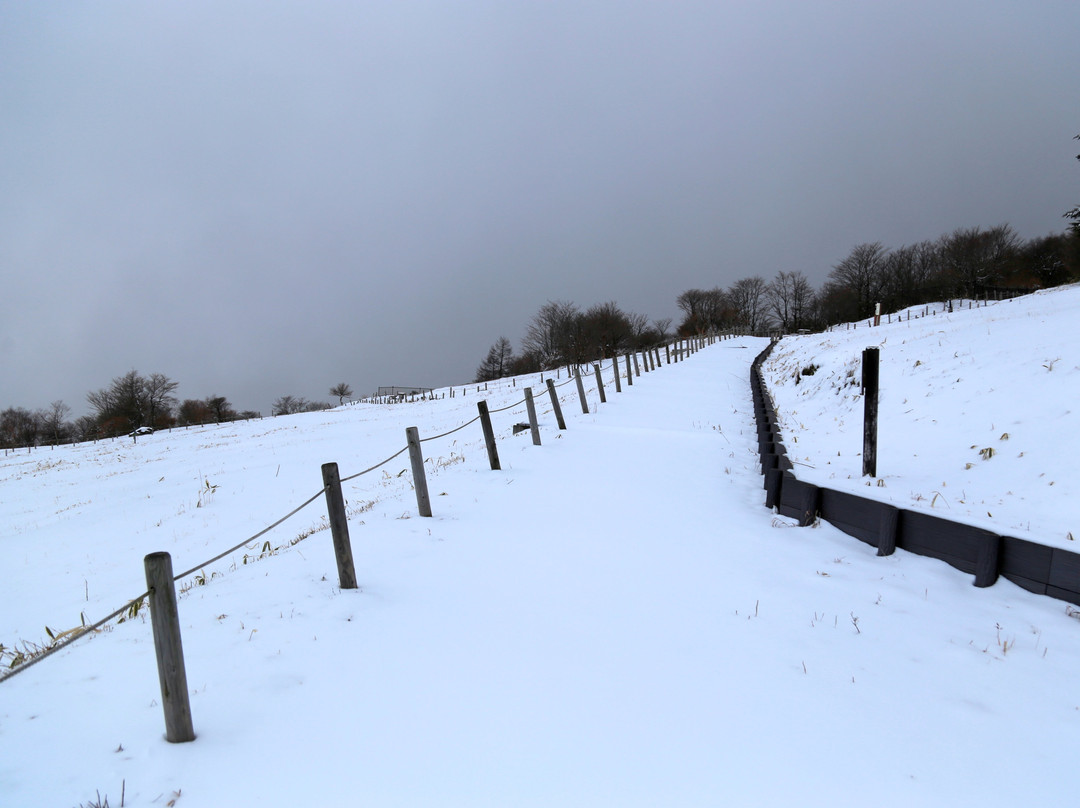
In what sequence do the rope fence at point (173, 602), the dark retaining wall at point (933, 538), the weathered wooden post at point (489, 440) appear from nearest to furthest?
the rope fence at point (173, 602)
the dark retaining wall at point (933, 538)
the weathered wooden post at point (489, 440)

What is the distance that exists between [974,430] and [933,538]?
13.7ft

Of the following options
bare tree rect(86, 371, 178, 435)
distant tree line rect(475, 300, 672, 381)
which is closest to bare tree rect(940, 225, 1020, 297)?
distant tree line rect(475, 300, 672, 381)

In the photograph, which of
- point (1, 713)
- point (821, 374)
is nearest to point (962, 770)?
point (1, 713)

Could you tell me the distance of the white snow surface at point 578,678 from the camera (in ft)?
8.45

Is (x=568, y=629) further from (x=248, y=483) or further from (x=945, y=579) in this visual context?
(x=248, y=483)

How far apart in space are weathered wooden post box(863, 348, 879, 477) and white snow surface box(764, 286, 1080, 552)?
0.25m

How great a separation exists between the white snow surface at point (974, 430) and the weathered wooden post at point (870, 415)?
0.25 metres

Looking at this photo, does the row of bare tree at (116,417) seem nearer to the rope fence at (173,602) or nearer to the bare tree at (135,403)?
the bare tree at (135,403)

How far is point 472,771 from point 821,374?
15.9 meters

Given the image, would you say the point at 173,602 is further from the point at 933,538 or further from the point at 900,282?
the point at 900,282

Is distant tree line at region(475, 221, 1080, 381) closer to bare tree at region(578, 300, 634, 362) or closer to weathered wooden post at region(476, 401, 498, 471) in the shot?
bare tree at region(578, 300, 634, 362)

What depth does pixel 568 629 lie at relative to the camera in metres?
4.02

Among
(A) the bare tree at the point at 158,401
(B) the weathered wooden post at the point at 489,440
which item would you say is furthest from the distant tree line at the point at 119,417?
(B) the weathered wooden post at the point at 489,440

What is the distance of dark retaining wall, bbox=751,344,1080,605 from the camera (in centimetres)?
391
